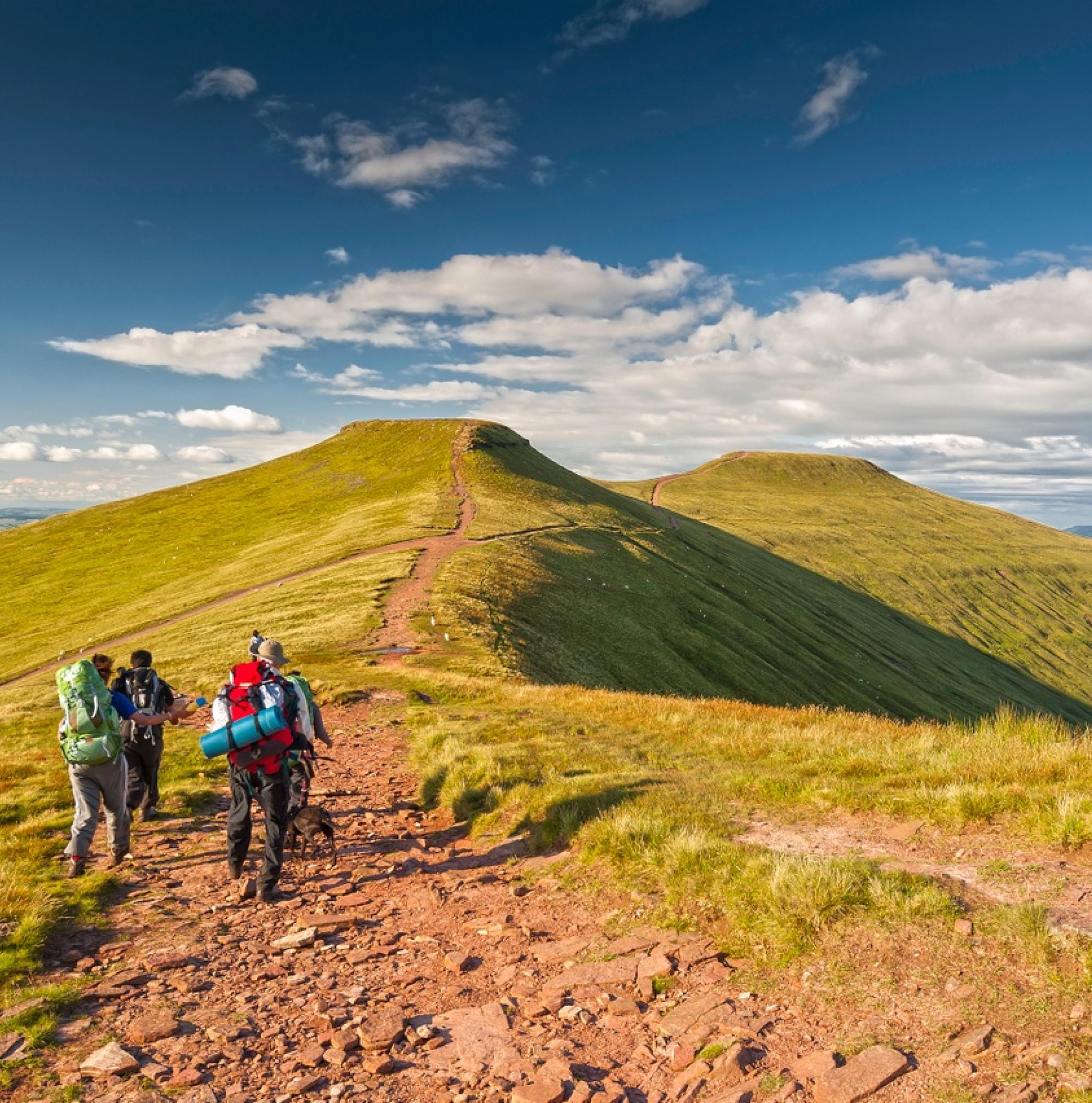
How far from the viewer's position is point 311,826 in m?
10.7

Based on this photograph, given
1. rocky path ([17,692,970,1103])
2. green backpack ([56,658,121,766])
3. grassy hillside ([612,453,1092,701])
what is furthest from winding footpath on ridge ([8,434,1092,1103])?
grassy hillside ([612,453,1092,701])

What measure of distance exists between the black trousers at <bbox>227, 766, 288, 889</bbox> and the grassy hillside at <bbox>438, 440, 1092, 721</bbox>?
2122cm

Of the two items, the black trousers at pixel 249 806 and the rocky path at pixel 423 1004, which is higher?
the black trousers at pixel 249 806

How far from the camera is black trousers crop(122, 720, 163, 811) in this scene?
44.2 feet

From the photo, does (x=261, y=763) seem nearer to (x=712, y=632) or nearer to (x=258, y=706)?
(x=258, y=706)

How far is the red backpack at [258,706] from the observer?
10.1 m

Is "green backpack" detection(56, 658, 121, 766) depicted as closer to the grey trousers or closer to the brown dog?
the grey trousers

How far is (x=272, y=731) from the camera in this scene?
999cm

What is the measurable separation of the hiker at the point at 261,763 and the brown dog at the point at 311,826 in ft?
1.06

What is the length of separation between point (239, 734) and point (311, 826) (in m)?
1.97

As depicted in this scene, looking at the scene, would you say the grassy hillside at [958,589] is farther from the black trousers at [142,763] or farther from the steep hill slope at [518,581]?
the black trousers at [142,763]

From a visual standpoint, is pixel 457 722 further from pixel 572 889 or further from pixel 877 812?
pixel 877 812

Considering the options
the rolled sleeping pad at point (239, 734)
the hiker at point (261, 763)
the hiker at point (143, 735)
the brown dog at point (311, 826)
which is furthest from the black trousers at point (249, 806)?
the hiker at point (143, 735)

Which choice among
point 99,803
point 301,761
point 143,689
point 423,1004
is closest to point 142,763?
point 143,689
